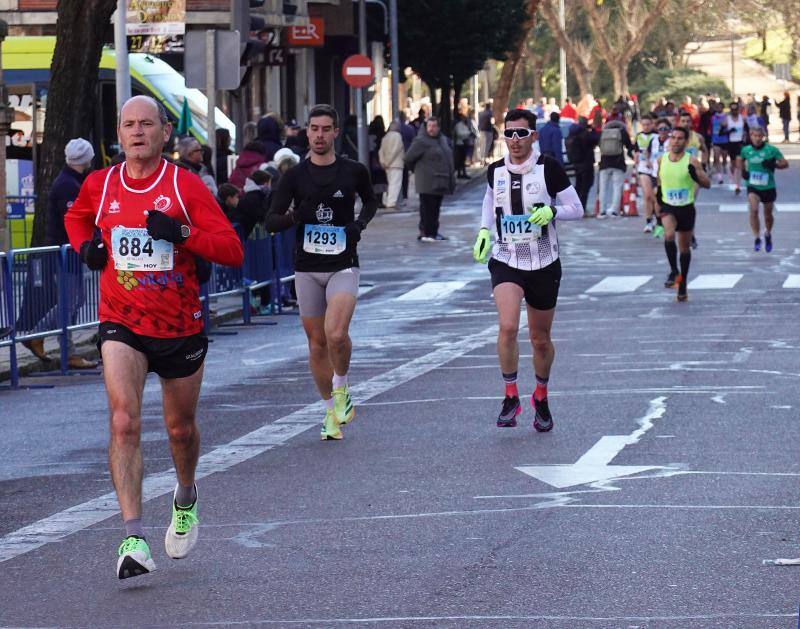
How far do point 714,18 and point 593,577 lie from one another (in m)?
87.9

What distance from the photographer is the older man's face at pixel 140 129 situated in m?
7.36

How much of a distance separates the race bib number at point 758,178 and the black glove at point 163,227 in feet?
64.7

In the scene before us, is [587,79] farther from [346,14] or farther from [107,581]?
[107,581]

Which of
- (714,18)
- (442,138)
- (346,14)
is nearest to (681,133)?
(442,138)

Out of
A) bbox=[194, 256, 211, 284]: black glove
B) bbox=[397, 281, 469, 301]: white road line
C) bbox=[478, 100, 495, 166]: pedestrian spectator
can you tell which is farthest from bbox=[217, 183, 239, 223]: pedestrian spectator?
bbox=[478, 100, 495, 166]: pedestrian spectator

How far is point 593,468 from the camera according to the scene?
9.71 meters

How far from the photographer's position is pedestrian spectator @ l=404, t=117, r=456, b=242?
29.5m

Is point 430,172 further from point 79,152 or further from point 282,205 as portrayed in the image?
point 282,205

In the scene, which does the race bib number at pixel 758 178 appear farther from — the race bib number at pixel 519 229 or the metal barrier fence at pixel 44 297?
the race bib number at pixel 519 229

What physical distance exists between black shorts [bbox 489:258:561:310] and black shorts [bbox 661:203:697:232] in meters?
9.00

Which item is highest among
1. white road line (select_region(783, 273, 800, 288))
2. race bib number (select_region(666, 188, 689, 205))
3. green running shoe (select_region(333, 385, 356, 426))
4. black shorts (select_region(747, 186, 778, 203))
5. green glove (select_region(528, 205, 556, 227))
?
green glove (select_region(528, 205, 556, 227))

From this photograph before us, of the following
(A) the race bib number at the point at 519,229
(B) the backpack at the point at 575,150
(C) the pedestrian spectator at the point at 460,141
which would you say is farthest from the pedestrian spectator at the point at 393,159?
(A) the race bib number at the point at 519,229

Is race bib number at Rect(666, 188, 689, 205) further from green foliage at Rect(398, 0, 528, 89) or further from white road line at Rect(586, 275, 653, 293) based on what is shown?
green foliage at Rect(398, 0, 528, 89)

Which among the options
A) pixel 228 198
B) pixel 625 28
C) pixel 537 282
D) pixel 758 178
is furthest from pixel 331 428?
pixel 625 28
